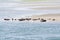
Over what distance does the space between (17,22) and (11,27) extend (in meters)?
2.70

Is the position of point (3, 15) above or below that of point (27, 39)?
above

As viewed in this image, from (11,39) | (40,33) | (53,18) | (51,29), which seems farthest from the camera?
(53,18)

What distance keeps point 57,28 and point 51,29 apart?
0.51m

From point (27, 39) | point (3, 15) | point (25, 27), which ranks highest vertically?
point (3, 15)

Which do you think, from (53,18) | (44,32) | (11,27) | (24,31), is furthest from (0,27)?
(53,18)

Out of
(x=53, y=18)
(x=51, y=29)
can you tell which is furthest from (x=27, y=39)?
(x=53, y=18)

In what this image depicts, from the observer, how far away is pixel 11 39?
18281 mm

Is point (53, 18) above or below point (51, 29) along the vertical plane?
above

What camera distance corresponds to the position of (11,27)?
73.4 feet

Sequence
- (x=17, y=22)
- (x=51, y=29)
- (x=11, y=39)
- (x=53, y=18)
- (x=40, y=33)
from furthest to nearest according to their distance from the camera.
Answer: (x=53, y=18) < (x=17, y=22) < (x=51, y=29) < (x=40, y=33) < (x=11, y=39)

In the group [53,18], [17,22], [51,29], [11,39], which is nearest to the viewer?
[11,39]

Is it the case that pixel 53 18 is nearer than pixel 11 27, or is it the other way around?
pixel 11 27

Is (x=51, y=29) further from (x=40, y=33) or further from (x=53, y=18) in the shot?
(x=53, y=18)

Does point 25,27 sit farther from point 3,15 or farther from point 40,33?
point 3,15
